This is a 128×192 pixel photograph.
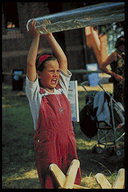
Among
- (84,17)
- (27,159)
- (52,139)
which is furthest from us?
(27,159)

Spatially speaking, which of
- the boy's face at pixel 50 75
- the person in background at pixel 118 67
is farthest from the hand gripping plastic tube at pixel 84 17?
the person in background at pixel 118 67

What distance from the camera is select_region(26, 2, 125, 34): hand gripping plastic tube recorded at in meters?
1.63

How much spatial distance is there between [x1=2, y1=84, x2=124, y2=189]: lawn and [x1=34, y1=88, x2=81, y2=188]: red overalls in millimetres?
1686

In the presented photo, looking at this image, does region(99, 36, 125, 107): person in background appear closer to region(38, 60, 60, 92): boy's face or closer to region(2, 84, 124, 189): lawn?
region(2, 84, 124, 189): lawn

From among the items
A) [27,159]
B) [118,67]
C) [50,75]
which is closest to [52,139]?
[50,75]

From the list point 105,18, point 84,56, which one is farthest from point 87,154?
point 84,56

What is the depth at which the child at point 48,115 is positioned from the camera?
1940mm

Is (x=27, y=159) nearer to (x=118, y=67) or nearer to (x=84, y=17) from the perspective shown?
(x=118, y=67)

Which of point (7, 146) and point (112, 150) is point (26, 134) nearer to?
point (7, 146)

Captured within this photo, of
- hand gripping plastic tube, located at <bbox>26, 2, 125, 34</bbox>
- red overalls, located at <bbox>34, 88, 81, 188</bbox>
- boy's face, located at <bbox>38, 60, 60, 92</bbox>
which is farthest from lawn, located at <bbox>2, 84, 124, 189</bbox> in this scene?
hand gripping plastic tube, located at <bbox>26, 2, 125, 34</bbox>

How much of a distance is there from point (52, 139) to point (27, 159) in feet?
9.76

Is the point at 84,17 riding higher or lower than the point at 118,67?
higher

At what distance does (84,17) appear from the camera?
1751mm

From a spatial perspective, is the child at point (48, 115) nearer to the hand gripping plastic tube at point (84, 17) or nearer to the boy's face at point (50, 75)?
the boy's face at point (50, 75)
